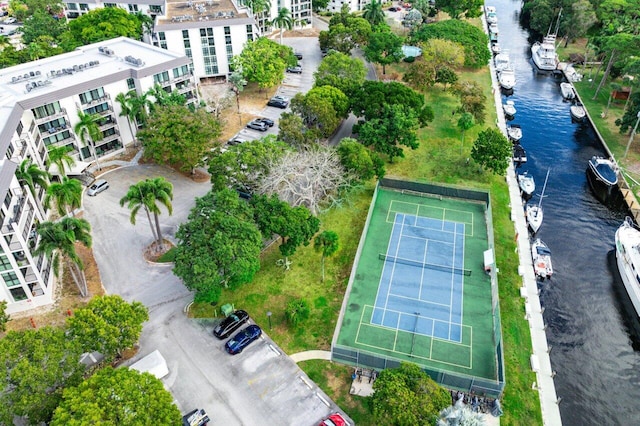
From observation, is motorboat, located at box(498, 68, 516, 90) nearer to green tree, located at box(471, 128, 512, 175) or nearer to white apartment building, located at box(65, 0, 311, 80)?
green tree, located at box(471, 128, 512, 175)

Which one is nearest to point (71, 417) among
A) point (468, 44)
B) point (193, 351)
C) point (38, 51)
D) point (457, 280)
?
point (193, 351)

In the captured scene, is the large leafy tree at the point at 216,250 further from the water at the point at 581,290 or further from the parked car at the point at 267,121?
the parked car at the point at 267,121

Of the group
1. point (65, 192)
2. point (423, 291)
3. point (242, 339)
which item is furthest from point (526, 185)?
point (65, 192)

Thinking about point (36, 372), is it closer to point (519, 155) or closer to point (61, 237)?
point (61, 237)

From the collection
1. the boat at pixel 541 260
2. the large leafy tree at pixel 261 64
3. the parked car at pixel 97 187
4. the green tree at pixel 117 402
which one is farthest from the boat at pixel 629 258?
the parked car at pixel 97 187

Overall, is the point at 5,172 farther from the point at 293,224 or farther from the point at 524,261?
the point at 524,261
